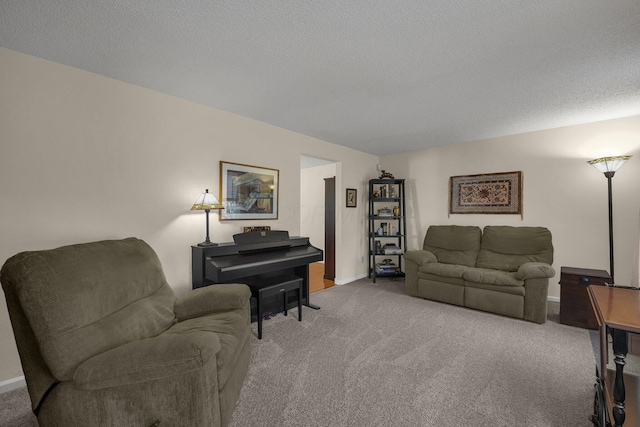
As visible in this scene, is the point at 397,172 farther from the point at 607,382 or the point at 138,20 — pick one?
the point at 138,20

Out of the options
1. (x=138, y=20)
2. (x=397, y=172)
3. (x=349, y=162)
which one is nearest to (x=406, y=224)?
(x=397, y=172)

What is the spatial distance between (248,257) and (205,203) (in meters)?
0.70

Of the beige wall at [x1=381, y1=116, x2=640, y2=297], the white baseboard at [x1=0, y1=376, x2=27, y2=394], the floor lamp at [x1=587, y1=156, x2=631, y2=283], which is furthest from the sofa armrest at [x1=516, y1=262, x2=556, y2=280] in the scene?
the white baseboard at [x1=0, y1=376, x2=27, y2=394]

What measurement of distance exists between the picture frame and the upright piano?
36 centimetres

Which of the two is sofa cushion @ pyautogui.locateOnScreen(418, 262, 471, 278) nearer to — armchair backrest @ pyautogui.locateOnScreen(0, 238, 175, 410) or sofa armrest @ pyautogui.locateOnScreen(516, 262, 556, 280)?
sofa armrest @ pyautogui.locateOnScreen(516, 262, 556, 280)

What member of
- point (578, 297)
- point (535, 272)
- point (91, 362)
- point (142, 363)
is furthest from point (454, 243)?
point (91, 362)

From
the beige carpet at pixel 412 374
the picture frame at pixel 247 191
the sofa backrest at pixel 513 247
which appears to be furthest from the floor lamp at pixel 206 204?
the sofa backrest at pixel 513 247

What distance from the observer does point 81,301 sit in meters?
1.34

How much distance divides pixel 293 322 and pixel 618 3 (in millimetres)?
3398

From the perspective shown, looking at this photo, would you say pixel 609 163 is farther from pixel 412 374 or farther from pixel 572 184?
pixel 412 374

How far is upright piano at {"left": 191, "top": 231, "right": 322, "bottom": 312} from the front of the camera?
2.48 m

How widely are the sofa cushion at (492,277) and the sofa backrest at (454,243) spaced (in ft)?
1.50

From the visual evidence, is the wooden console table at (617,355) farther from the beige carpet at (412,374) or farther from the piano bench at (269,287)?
the piano bench at (269,287)

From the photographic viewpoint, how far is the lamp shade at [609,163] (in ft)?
9.62
